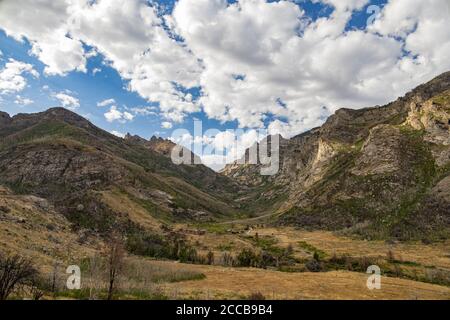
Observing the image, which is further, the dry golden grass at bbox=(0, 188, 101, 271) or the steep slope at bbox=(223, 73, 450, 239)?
the steep slope at bbox=(223, 73, 450, 239)

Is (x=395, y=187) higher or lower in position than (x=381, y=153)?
lower

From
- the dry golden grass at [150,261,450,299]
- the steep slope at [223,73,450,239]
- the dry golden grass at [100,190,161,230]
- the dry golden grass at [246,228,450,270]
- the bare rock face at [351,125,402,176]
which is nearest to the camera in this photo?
the dry golden grass at [150,261,450,299]

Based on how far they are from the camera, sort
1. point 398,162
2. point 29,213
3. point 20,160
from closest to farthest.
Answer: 1. point 29,213
2. point 398,162
3. point 20,160

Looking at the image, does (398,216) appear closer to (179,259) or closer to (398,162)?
(398,162)

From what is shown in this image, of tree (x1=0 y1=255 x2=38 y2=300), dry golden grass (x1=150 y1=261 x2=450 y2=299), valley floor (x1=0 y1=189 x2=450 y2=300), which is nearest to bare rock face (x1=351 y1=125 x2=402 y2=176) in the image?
valley floor (x1=0 y1=189 x2=450 y2=300)

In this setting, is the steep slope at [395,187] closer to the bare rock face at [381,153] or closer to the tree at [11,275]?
the bare rock face at [381,153]

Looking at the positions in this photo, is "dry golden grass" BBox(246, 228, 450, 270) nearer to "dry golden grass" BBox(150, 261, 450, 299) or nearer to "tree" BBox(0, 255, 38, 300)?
"dry golden grass" BBox(150, 261, 450, 299)

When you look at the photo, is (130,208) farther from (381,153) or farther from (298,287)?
(381,153)

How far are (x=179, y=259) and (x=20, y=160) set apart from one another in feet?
398

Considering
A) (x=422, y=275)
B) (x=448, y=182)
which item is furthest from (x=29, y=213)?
(x=448, y=182)

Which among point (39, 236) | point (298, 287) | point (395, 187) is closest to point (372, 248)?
point (395, 187)

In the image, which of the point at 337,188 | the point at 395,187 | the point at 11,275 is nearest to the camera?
the point at 11,275
